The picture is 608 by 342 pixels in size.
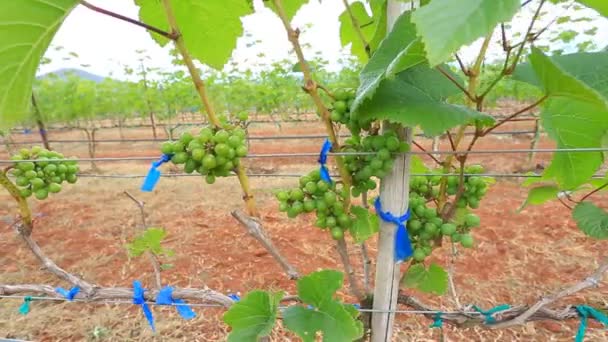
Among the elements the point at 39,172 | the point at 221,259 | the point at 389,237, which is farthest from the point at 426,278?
the point at 221,259

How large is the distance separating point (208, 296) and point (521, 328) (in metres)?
3.02

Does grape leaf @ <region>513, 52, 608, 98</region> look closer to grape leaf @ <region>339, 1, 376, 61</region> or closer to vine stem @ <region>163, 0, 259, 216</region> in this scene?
grape leaf @ <region>339, 1, 376, 61</region>

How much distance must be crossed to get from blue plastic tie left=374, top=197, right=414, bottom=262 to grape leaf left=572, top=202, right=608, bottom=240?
651 millimetres

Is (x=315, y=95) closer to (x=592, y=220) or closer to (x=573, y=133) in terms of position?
(x=573, y=133)

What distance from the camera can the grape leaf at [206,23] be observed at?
95 cm

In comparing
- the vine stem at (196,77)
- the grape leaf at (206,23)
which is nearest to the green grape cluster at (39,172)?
the grape leaf at (206,23)

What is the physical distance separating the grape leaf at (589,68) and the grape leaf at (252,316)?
2.74ft

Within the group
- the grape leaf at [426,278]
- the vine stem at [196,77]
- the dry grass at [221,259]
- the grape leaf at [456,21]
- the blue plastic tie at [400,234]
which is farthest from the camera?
the dry grass at [221,259]

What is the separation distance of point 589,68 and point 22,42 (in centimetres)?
114

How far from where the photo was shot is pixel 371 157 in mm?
964

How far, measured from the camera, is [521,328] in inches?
127

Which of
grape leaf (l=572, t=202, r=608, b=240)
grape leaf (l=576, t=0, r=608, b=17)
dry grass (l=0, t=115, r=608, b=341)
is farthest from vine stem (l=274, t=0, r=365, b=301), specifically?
dry grass (l=0, t=115, r=608, b=341)

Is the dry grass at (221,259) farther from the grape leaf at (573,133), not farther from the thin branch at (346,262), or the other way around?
the grape leaf at (573,133)

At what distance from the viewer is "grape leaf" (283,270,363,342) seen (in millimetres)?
990
